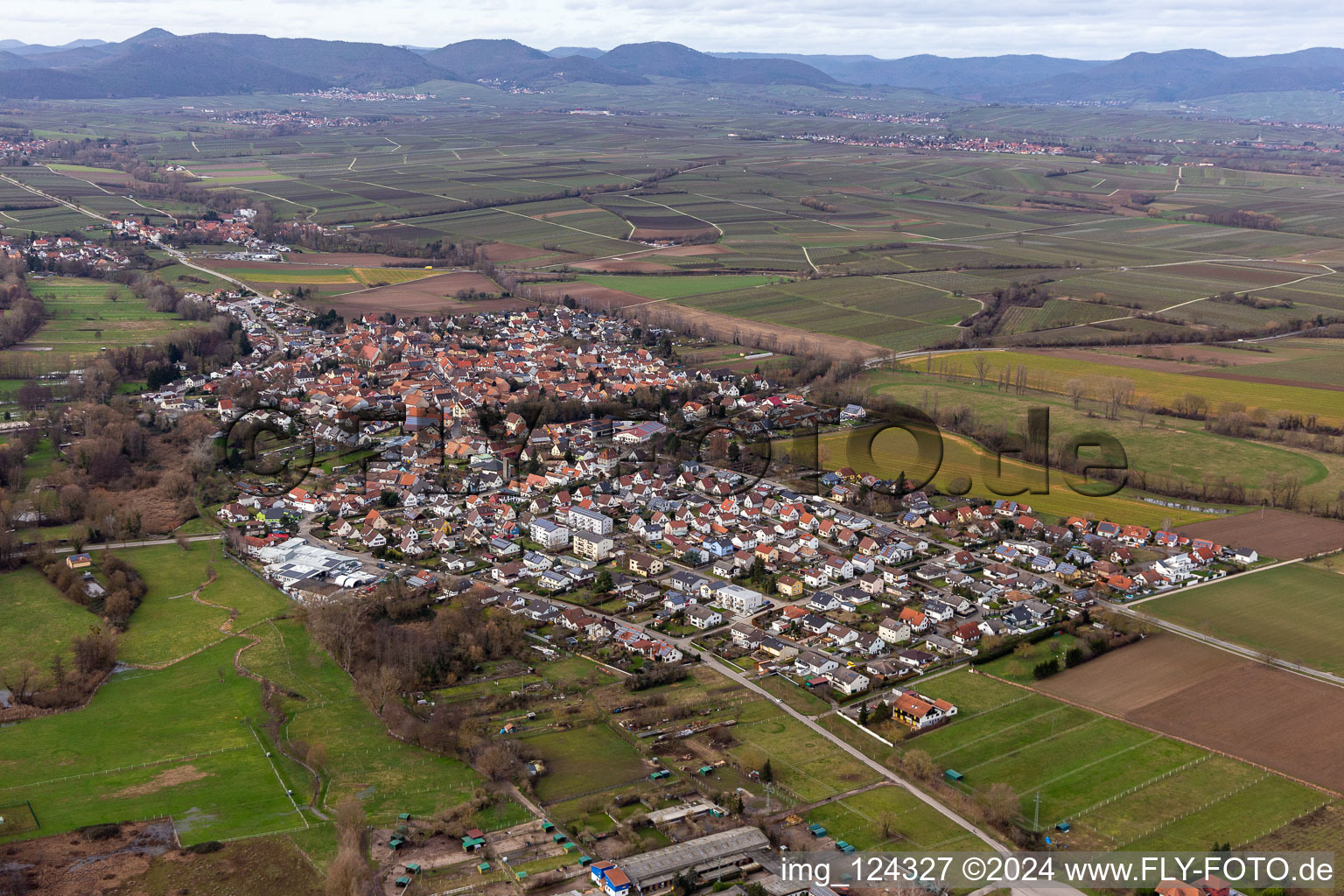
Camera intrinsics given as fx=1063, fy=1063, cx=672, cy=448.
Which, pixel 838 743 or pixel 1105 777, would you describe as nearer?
pixel 1105 777

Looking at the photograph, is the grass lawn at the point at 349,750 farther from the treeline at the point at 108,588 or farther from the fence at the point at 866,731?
the fence at the point at 866,731

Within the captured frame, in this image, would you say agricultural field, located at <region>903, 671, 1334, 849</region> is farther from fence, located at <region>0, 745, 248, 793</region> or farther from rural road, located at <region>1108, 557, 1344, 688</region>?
fence, located at <region>0, 745, 248, 793</region>

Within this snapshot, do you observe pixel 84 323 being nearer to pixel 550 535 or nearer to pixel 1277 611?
pixel 550 535

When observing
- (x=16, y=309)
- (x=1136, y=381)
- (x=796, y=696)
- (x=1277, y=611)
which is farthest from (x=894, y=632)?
(x=16, y=309)

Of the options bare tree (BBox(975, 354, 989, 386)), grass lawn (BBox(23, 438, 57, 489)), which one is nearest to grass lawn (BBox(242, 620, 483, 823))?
grass lawn (BBox(23, 438, 57, 489))

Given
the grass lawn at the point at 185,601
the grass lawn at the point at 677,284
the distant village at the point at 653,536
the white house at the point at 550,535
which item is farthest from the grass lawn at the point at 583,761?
the grass lawn at the point at 677,284

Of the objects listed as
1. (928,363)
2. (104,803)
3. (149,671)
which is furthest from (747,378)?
(104,803)
